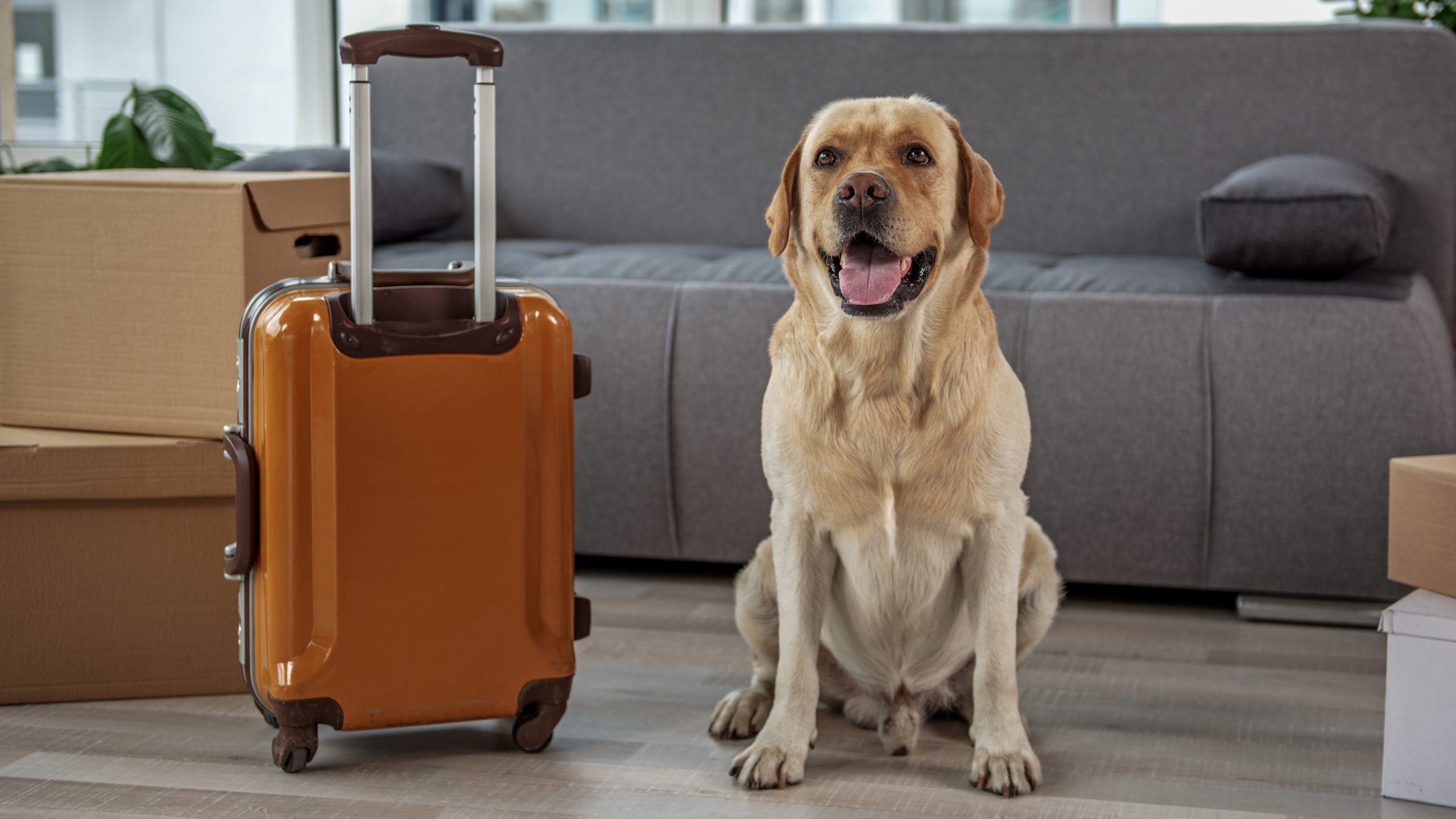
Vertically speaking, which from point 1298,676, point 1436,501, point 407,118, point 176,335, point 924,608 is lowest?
point 1298,676

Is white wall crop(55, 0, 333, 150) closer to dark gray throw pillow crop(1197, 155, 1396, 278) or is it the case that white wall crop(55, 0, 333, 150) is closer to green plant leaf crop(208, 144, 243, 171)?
green plant leaf crop(208, 144, 243, 171)

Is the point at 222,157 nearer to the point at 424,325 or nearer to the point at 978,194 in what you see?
the point at 424,325

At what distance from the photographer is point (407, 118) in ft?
11.7

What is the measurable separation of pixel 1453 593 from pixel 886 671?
711 mm

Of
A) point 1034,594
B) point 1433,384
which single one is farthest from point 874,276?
point 1433,384

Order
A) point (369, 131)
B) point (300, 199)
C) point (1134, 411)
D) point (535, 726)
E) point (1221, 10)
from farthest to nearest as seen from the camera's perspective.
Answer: point (1221, 10) < point (1134, 411) < point (300, 199) < point (535, 726) < point (369, 131)

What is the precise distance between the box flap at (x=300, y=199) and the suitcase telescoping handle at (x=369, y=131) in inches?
14.5

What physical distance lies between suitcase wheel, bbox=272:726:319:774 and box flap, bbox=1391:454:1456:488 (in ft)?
4.70

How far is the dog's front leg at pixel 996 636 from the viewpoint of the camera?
1699 mm

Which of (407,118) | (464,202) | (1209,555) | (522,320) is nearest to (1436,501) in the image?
(1209,555)

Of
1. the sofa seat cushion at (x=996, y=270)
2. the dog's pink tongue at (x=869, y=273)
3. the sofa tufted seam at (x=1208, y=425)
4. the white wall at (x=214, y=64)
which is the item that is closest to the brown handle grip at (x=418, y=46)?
the dog's pink tongue at (x=869, y=273)

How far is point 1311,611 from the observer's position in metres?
2.44

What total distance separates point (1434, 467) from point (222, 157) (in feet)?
8.56

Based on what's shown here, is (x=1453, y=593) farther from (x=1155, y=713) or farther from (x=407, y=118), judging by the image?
(x=407, y=118)
